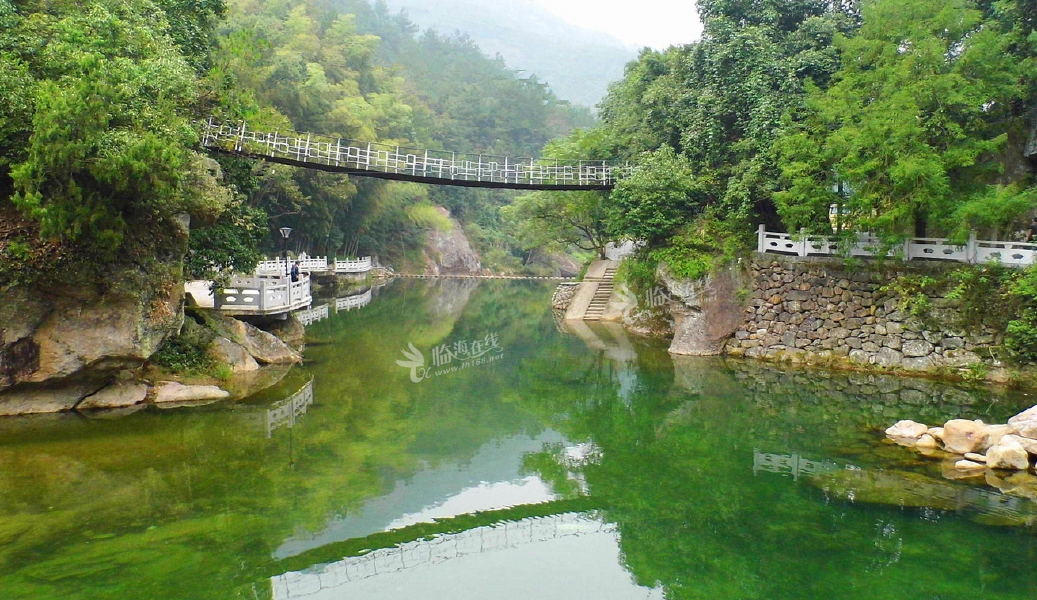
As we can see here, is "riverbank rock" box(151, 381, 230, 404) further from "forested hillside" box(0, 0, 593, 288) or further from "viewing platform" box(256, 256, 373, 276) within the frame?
"viewing platform" box(256, 256, 373, 276)

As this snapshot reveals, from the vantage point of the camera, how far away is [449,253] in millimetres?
53438

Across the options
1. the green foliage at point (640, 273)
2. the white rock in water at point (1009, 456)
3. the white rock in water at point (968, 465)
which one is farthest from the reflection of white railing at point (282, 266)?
the white rock in water at point (1009, 456)

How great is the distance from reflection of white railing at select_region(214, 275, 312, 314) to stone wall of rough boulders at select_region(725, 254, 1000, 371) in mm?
9546

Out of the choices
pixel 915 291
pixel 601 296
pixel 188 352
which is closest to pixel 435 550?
pixel 188 352

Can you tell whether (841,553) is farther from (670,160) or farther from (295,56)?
(295,56)

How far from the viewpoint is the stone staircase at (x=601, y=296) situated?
24156 mm

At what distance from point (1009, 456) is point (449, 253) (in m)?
46.7

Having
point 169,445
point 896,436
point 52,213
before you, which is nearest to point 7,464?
point 169,445

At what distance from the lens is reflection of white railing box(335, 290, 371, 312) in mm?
26500

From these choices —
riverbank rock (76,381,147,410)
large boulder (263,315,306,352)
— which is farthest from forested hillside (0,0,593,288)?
riverbank rock (76,381,147,410)

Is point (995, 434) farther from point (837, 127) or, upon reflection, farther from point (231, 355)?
point (231, 355)

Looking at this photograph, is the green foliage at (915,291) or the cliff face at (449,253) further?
the cliff face at (449,253)

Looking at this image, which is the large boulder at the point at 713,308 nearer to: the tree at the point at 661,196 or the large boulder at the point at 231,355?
the tree at the point at 661,196

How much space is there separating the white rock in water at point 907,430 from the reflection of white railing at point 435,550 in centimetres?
478
